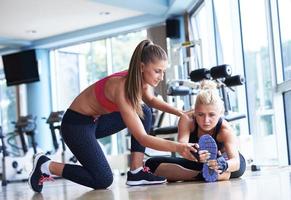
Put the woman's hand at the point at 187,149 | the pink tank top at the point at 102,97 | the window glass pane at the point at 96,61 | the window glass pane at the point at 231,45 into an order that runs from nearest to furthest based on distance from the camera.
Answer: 1. the woman's hand at the point at 187,149
2. the pink tank top at the point at 102,97
3. the window glass pane at the point at 231,45
4. the window glass pane at the point at 96,61

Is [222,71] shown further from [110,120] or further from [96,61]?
[96,61]

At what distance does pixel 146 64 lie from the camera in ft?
8.81

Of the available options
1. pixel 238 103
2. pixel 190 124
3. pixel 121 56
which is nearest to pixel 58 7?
pixel 121 56

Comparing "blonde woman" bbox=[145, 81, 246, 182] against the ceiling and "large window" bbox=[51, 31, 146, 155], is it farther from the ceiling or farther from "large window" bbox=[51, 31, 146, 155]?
"large window" bbox=[51, 31, 146, 155]

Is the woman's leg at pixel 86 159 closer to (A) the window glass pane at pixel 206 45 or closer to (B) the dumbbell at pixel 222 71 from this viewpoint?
(B) the dumbbell at pixel 222 71

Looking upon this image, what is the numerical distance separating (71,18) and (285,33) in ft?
13.4

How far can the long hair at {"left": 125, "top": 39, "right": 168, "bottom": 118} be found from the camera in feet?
8.66

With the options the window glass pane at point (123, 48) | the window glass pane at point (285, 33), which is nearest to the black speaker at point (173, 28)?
the window glass pane at point (123, 48)

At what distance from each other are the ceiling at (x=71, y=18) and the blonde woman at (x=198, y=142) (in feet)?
13.0

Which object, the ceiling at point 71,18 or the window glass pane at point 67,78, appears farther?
the window glass pane at point 67,78

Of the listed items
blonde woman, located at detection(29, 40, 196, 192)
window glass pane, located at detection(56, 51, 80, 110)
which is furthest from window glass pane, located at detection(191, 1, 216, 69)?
blonde woman, located at detection(29, 40, 196, 192)

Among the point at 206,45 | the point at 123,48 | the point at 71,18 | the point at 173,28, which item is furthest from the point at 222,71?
the point at 123,48

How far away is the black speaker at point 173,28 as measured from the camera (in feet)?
25.1

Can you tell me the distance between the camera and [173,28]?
7.68 m
